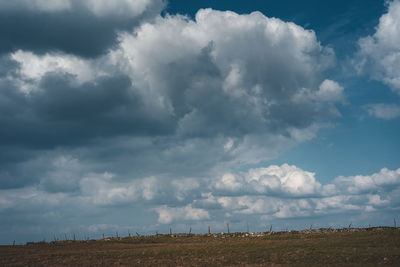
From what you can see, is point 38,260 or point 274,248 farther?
point 274,248

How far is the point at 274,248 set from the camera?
56.4 metres

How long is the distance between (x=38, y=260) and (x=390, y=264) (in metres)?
47.6

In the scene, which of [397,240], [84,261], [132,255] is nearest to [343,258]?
[397,240]

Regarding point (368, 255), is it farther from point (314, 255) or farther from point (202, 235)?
point (202, 235)

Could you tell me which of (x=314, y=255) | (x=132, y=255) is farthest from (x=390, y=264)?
(x=132, y=255)

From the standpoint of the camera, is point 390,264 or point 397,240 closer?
point 390,264

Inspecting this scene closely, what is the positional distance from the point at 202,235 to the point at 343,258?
70.4 meters

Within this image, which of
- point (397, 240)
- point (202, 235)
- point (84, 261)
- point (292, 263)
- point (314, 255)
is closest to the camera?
→ point (292, 263)

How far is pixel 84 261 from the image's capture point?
2010 inches

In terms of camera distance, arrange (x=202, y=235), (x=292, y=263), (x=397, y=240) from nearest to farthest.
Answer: (x=292, y=263), (x=397, y=240), (x=202, y=235)

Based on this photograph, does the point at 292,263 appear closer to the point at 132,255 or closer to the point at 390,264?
the point at 390,264

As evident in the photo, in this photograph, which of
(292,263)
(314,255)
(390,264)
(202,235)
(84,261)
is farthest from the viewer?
(202,235)

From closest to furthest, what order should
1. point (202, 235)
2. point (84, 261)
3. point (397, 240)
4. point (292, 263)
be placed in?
point (292, 263) < point (84, 261) < point (397, 240) < point (202, 235)

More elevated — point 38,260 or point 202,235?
point 38,260
